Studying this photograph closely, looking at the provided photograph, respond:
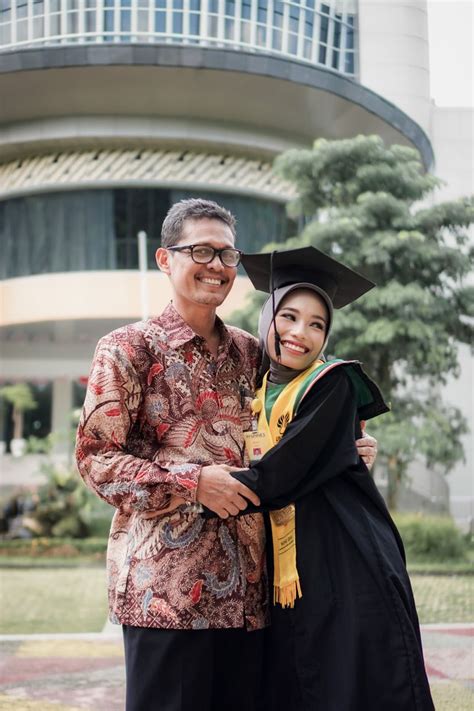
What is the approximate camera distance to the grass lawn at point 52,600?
6508mm

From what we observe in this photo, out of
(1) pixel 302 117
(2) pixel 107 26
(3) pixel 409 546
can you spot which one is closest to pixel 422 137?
(1) pixel 302 117

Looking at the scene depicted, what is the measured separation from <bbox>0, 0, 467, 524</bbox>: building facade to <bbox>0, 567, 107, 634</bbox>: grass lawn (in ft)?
17.3

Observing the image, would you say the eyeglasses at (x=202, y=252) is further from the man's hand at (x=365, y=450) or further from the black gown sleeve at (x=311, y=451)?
the man's hand at (x=365, y=450)

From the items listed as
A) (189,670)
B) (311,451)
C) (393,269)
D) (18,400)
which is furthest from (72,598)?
(18,400)

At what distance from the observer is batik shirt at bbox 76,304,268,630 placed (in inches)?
76.8

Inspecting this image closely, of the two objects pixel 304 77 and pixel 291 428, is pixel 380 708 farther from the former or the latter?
pixel 304 77

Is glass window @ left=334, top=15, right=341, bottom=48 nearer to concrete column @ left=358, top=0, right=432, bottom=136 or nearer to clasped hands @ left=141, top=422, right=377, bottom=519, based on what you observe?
concrete column @ left=358, top=0, right=432, bottom=136

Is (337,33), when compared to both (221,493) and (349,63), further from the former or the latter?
(221,493)

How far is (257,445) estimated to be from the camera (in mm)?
2098

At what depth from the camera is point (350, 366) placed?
2094 mm

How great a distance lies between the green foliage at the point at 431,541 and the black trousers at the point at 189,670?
8.65 m

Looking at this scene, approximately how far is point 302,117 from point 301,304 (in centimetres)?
1240

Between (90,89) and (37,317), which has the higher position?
(90,89)

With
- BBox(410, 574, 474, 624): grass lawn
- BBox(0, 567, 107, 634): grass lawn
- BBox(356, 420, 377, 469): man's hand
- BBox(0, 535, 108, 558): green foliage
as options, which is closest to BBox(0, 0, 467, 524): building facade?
BBox(0, 535, 108, 558): green foliage
